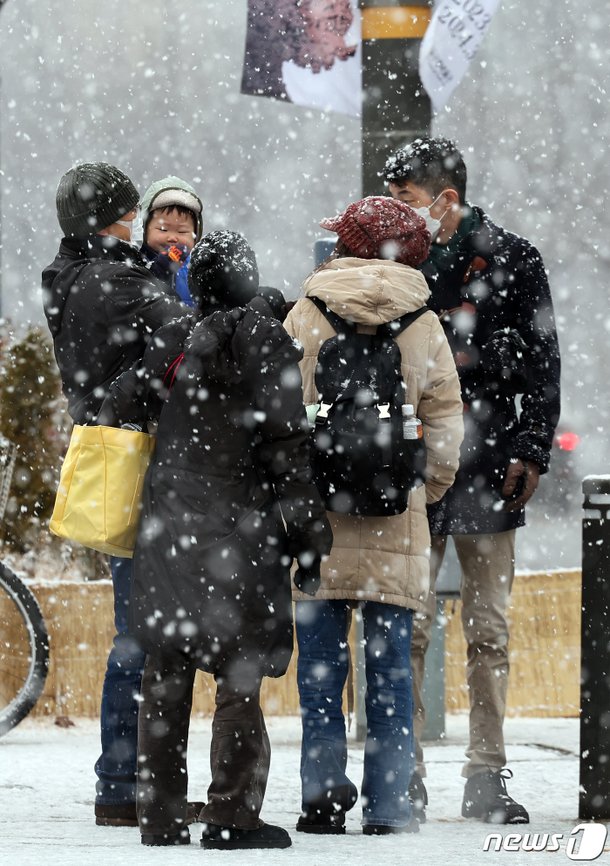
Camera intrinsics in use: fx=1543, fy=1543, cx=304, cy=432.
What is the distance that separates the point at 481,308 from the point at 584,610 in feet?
3.20

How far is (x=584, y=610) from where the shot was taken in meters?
4.46

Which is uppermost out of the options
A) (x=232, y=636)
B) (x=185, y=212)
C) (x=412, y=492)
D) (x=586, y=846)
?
(x=185, y=212)

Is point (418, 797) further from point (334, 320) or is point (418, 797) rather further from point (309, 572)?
point (334, 320)

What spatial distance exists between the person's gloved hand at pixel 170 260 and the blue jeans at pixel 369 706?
104cm

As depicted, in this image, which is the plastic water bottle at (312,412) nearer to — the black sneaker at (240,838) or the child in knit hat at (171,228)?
the child in knit hat at (171,228)

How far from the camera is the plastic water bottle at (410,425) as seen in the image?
409 cm

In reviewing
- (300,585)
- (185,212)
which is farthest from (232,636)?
(185,212)

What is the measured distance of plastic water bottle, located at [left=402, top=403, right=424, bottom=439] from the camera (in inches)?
161

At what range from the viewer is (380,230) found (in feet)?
14.1

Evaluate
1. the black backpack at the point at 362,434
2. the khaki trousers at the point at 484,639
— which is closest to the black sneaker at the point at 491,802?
the khaki trousers at the point at 484,639

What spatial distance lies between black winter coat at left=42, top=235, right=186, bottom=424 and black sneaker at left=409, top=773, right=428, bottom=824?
4.75 feet

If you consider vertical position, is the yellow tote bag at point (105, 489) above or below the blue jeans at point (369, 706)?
above

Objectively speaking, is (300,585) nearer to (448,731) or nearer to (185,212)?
(185,212)

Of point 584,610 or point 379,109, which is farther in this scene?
point 379,109
